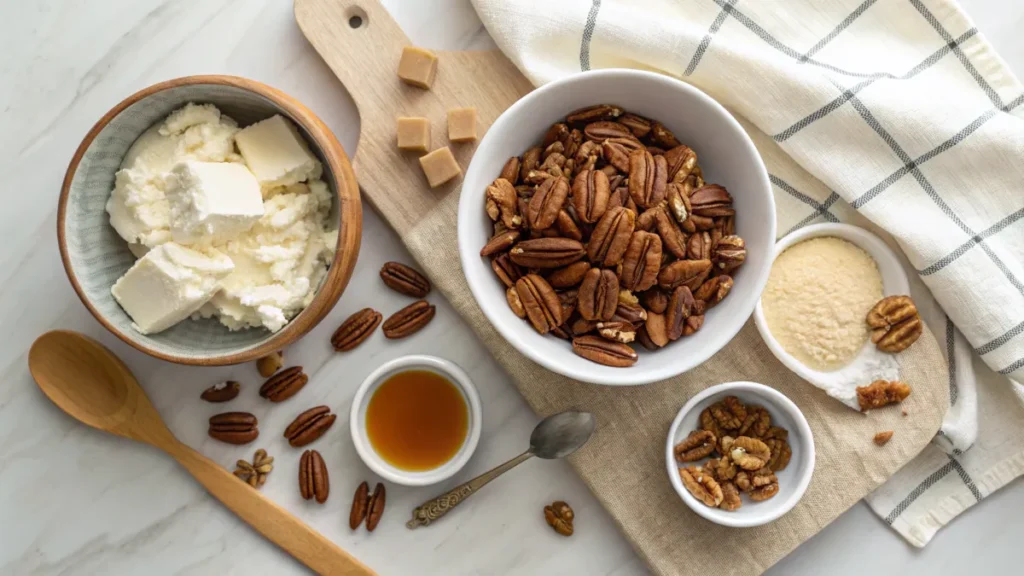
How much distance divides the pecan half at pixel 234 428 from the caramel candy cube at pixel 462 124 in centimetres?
79

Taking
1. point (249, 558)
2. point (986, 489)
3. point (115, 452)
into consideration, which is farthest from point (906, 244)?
point (115, 452)

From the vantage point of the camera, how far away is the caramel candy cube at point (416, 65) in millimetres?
1479

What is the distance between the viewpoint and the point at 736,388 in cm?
146

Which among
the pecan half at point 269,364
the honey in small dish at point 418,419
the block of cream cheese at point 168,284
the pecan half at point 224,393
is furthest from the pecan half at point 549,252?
the pecan half at point 224,393

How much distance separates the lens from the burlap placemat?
1508mm

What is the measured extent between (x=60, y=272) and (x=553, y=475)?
1.23 m

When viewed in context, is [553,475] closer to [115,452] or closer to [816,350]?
[816,350]

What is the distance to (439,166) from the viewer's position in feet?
4.81

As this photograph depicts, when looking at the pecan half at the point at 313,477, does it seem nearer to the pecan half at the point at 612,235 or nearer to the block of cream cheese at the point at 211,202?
the block of cream cheese at the point at 211,202

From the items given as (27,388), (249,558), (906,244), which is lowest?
(249,558)

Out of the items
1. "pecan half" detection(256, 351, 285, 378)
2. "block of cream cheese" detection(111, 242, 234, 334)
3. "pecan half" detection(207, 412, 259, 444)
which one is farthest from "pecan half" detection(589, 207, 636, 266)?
"pecan half" detection(207, 412, 259, 444)

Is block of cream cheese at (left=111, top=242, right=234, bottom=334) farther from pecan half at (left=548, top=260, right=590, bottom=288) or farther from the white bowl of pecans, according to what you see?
pecan half at (left=548, top=260, right=590, bottom=288)

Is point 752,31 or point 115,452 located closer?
point 752,31

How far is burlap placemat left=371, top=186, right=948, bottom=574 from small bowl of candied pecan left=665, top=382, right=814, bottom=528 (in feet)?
0.17
